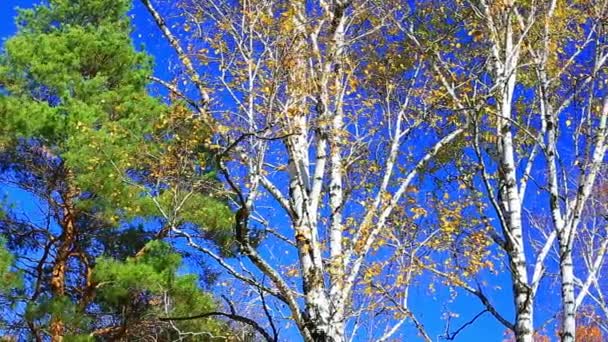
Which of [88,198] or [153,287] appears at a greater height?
[88,198]

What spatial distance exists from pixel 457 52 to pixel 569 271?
3.15m

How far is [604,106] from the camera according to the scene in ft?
21.9

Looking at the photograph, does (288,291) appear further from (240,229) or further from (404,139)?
(404,139)

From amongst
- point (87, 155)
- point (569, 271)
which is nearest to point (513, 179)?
point (569, 271)

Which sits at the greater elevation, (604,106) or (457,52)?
(457,52)

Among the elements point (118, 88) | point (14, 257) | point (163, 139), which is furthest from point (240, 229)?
point (118, 88)

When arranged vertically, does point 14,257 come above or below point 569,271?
above

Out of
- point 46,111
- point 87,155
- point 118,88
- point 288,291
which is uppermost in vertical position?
point 118,88

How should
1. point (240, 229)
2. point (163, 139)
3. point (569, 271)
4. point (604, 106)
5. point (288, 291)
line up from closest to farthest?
1. point (240, 229)
2. point (288, 291)
3. point (569, 271)
4. point (604, 106)
5. point (163, 139)

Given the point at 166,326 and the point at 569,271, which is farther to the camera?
the point at 166,326

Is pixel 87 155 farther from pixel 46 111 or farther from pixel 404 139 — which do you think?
pixel 404 139

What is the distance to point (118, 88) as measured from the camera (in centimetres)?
1409

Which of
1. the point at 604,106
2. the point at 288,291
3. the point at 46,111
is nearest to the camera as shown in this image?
the point at 288,291

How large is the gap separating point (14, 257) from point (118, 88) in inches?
159
